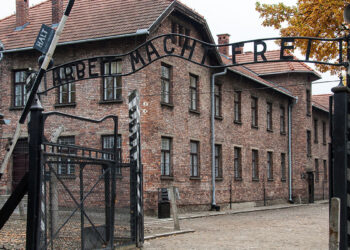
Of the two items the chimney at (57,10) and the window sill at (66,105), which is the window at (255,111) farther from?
the window sill at (66,105)

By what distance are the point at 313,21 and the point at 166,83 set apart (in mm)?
8434

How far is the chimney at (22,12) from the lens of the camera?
26.7 metres

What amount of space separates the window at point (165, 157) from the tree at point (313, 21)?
7.38 m

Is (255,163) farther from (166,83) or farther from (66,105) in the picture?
(66,105)

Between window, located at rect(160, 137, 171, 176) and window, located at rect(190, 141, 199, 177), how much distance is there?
6.64ft

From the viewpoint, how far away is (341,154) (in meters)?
7.07

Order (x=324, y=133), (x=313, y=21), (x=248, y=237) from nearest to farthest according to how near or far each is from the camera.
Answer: (x=248, y=237) → (x=313, y=21) → (x=324, y=133)

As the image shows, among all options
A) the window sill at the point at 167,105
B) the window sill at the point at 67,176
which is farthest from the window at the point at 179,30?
the window sill at the point at 67,176

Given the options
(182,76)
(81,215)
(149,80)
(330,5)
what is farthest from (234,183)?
(81,215)

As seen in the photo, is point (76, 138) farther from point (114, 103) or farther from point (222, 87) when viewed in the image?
point (222, 87)

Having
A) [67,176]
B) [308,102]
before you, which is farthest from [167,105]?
[308,102]

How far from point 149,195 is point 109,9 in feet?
27.9

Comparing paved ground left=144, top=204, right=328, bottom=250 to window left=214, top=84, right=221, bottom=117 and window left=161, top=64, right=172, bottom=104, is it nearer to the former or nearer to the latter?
window left=161, top=64, right=172, bottom=104

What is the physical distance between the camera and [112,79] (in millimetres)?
23203
